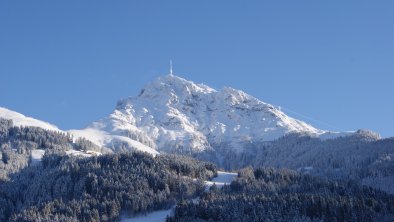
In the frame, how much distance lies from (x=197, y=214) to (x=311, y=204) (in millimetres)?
28623

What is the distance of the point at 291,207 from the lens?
19600 cm

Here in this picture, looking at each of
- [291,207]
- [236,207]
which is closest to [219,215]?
[236,207]

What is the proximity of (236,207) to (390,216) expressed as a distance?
1533 inches

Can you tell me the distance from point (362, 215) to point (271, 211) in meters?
22.4

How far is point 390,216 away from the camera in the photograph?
199000mm

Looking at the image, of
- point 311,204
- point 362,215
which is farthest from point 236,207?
point 362,215

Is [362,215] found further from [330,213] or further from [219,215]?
[219,215]

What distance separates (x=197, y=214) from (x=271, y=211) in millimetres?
19159

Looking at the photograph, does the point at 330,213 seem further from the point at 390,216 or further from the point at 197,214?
the point at 197,214

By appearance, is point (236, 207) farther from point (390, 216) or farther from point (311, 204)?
point (390, 216)

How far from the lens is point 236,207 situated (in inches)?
7751

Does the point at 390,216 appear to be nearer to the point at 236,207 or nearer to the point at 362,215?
the point at 362,215

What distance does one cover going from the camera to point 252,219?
630 ft

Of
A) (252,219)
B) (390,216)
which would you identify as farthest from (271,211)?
(390,216)
